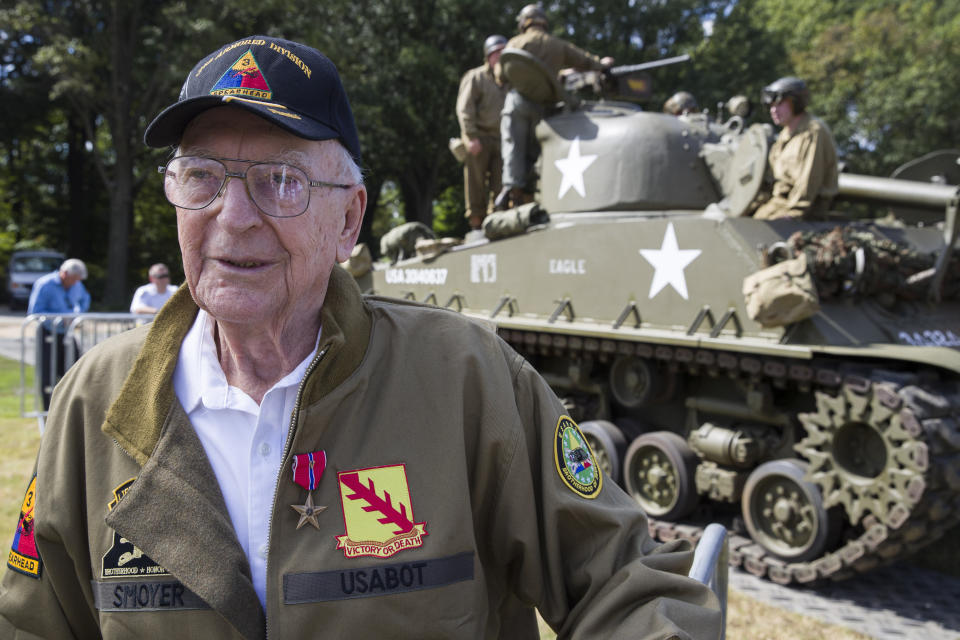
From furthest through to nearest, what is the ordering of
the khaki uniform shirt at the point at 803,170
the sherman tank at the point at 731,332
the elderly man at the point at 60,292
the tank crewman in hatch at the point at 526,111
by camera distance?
the elderly man at the point at 60,292 → the tank crewman in hatch at the point at 526,111 → the khaki uniform shirt at the point at 803,170 → the sherman tank at the point at 731,332

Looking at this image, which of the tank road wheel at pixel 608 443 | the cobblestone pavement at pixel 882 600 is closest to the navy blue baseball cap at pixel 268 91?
the cobblestone pavement at pixel 882 600

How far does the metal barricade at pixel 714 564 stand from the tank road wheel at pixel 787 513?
4.35 metres

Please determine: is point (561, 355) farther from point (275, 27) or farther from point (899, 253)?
point (275, 27)

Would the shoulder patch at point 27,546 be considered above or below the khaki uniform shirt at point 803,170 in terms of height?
below

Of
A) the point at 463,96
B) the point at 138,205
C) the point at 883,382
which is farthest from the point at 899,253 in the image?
the point at 138,205

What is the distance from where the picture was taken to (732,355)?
18.9 ft

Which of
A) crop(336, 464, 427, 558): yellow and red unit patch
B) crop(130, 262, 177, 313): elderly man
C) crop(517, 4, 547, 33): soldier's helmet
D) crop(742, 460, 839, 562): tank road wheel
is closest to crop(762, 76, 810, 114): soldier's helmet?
crop(742, 460, 839, 562): tank road wheel

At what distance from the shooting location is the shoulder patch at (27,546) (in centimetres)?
161

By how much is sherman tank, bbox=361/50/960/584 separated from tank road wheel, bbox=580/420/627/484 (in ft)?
0.06

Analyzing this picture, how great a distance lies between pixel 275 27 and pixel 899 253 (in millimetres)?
21440

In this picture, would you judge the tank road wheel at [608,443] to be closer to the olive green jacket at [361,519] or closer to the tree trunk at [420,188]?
the olive green jacket at [361,519]

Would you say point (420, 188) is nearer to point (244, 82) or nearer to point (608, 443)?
point (608, 443)

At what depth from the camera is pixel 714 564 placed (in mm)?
1513

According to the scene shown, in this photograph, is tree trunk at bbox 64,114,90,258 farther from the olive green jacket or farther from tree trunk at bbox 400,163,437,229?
the olive green jacket
